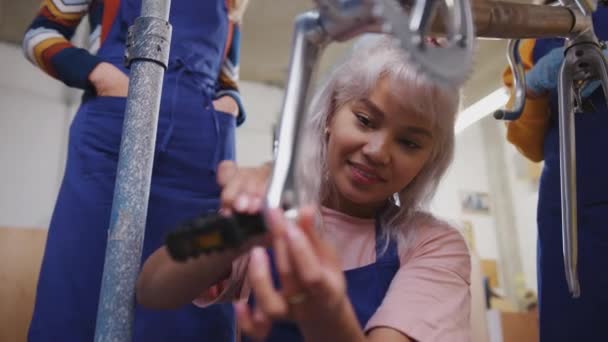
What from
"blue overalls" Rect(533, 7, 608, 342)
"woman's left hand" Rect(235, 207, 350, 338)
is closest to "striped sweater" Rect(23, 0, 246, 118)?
"woman's left hand" Rect(235, 207, 350, 338)

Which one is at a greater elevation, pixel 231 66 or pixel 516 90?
pixel 231 66

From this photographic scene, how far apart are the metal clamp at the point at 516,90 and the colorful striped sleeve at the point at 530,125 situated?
20cm

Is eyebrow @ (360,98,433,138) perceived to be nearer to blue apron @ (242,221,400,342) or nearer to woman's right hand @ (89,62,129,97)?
blue apron @ (242,221,400,342)

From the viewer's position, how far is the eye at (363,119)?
55 centimetres

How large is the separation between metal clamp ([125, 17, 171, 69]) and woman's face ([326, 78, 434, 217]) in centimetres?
21

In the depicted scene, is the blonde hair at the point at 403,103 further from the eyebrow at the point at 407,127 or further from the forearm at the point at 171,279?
the forearm at the point at 171,279

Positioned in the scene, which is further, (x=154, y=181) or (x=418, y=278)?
(x=154, y=181)

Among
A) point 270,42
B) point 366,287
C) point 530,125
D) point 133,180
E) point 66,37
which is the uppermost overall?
point 270,42

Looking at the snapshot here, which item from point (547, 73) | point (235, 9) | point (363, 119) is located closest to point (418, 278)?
point (363, 119)

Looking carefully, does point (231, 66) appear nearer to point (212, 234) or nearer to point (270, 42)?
point (212, 234)

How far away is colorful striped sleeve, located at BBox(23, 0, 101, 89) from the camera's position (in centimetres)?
68

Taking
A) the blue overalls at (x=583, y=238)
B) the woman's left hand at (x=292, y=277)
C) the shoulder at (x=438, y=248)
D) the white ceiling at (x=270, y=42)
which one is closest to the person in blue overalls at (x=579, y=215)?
the blue overalls at (x=583, y=238)

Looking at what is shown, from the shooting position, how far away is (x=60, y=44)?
0.71 m

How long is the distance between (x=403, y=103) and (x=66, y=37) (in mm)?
495
